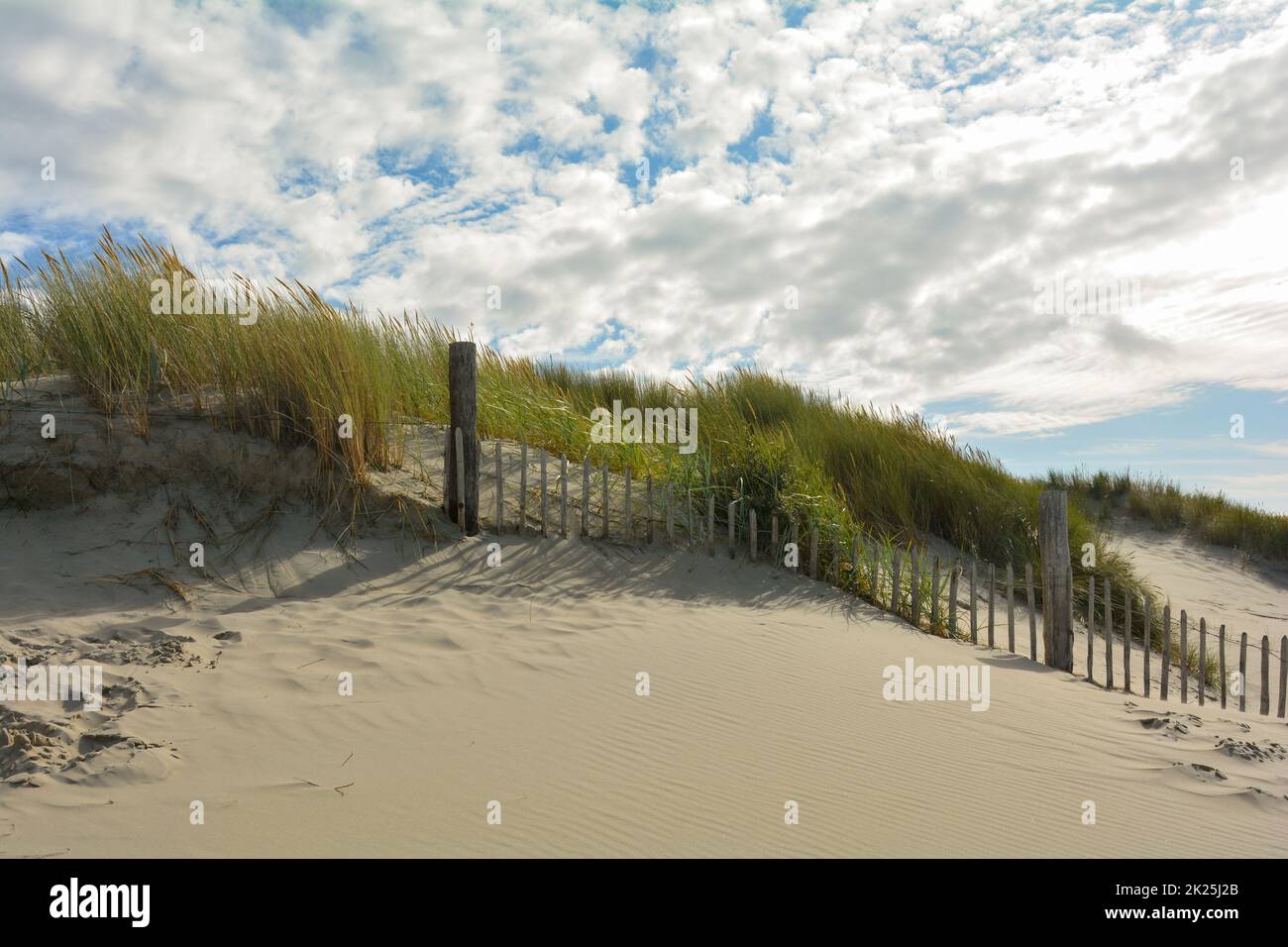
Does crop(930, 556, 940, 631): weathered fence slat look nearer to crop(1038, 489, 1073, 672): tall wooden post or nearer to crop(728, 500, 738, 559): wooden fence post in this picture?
crop(1038, 489, 1073, 672): tall wooden post

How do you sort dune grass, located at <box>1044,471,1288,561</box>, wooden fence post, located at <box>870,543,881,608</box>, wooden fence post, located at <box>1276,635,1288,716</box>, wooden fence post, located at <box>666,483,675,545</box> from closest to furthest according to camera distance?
wooden fence post, located at <box>1276,635,1288,716</box> < wooden fence post, located at <box>870,543,881,608</box> < wooden fence post, located at <box>666,483,675,545</box> < dune grass, located at <box>1044,471,1288,561</box>

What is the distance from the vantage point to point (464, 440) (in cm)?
786

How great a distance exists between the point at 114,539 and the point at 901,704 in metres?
6.48

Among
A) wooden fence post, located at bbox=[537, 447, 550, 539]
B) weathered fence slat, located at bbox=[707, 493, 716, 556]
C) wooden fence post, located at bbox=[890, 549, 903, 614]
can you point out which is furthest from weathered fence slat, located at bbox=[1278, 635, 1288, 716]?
wooden fence post, located at bbox=[537, 447, 550, 539]

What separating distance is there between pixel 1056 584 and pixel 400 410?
7.01 metres

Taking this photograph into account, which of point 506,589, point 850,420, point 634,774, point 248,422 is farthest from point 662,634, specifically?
point 850,420

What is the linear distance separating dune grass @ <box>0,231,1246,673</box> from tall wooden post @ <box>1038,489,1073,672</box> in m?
1.20

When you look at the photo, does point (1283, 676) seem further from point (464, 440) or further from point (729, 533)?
point (464, 440)

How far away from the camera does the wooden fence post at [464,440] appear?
788 cm

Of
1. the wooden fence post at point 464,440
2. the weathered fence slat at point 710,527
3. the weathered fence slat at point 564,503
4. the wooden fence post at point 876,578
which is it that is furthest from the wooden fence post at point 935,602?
the wooden fence post at point 464,440

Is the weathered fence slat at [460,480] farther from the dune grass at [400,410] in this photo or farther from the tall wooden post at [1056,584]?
the tall wooden post at [1056,584]

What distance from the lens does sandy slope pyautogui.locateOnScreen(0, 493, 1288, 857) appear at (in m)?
3.50

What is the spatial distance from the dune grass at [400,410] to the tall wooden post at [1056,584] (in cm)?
120
